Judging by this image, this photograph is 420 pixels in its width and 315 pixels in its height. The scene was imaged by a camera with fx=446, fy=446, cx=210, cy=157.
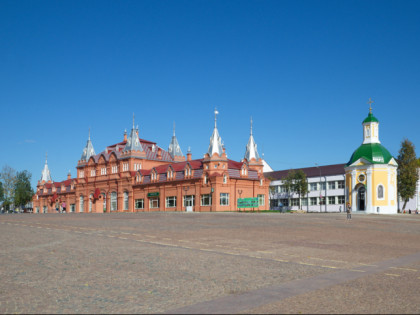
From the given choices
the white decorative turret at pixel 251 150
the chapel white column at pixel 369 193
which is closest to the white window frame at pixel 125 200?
the white decorative turret at pixel 251 150

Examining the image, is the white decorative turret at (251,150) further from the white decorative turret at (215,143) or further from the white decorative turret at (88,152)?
the white decorative turret at (88,152)

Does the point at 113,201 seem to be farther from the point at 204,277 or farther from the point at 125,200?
the point at 204,277

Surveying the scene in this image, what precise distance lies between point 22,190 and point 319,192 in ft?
247

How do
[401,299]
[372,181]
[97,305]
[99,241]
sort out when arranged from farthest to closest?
[372,181]
[99,241]
[401,299]
[97,305]

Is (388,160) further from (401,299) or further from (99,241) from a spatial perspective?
(401,299)

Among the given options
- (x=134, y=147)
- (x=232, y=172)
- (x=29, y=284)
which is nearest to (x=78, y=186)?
(x=134, y=147)

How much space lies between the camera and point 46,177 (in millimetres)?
117312

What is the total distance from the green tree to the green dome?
13.9 m

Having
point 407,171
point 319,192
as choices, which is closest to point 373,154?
point 407,171

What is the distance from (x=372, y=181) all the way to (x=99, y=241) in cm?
5513

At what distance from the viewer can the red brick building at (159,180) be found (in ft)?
216

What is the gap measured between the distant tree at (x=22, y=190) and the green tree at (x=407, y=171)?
3545 inches

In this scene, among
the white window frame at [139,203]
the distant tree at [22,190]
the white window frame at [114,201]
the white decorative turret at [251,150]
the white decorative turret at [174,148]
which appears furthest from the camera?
the distant tree at [22,190]

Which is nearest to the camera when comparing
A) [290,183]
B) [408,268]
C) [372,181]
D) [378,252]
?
[408,268]
